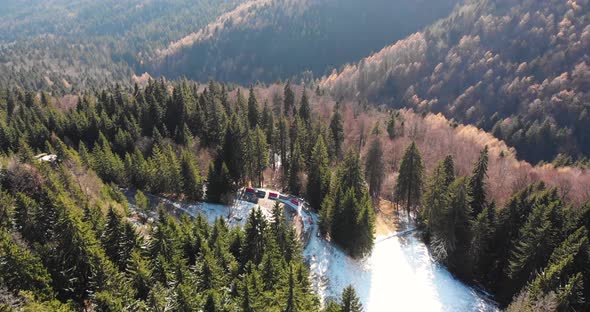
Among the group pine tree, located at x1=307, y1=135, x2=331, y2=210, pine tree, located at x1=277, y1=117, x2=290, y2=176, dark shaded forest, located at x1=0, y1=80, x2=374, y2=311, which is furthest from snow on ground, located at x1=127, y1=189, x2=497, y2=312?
pine tree, located at x1=277, y1=117, x2=290, y2=176

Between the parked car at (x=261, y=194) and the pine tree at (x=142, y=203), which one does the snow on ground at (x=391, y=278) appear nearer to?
the parked car at (x=261, y=194)

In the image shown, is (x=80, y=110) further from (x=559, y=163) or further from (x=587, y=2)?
(x=587, y=2)

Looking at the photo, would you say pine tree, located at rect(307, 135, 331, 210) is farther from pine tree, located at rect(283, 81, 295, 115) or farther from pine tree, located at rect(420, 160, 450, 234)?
pine tree, located at rect(283, 81, 295, 115)

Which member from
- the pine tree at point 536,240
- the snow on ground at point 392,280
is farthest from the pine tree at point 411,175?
the pine tree at point 536,240

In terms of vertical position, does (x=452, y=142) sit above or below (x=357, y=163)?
below

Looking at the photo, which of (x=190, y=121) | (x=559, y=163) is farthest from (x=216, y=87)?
(x=559, y=163)

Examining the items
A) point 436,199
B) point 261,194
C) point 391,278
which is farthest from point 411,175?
point 261,194

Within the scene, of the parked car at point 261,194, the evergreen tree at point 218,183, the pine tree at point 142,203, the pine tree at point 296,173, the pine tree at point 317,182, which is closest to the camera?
the pine tree at point 142,203
